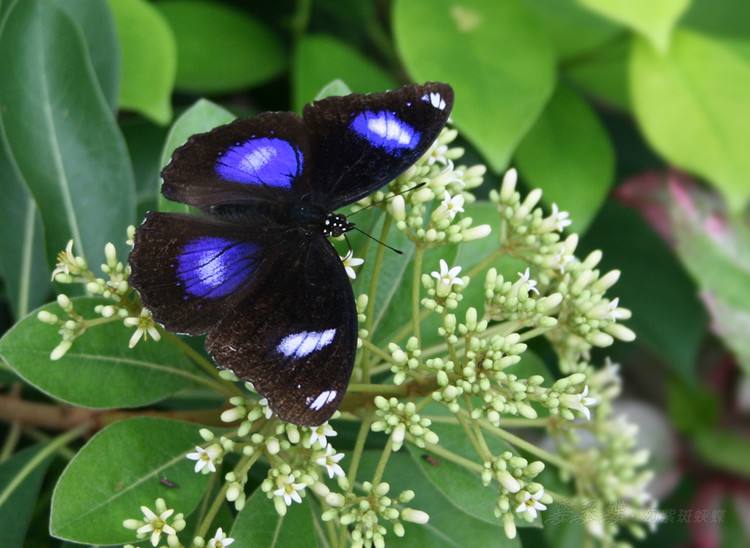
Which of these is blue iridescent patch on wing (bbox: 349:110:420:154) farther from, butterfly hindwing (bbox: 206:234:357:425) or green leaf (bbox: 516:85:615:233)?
green leaf (bbox: 516:85:615:233)

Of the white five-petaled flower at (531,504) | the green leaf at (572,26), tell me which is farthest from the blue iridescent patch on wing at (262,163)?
the green leaf at (572,26)

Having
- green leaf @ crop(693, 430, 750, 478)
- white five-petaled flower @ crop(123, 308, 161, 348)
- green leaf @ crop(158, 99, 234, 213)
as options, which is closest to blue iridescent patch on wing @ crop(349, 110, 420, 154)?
green leaf @ crop(158, 99, 234, 213)

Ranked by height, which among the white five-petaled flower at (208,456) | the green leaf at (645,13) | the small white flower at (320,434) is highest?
the green leaf at (645,13)

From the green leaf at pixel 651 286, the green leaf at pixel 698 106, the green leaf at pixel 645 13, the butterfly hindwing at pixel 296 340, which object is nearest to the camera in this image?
the butterfly hindwing at pixel 296 340

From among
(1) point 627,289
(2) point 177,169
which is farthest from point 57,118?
(1) point 627,289

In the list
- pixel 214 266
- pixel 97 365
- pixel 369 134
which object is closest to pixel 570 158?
pixel 369 134

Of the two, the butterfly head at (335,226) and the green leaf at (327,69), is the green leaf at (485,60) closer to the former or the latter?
the green leaf at (327,69)

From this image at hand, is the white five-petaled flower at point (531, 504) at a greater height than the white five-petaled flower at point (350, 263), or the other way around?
the white five-petaled flower at point (350, 263)

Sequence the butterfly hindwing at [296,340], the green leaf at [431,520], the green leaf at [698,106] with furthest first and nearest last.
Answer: the green leaf at [698,106] < the green leaf at [431,520] < the butterfly hindwing at [296,340]

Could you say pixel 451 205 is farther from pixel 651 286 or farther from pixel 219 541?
pixel 651 286
